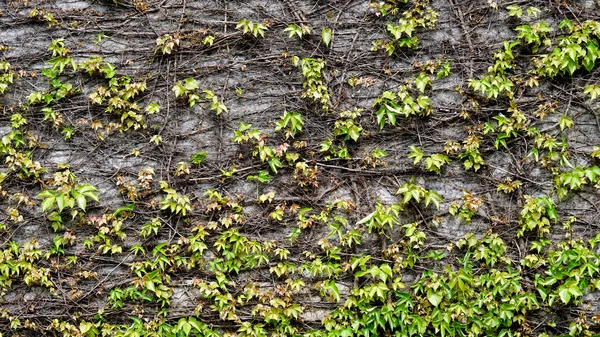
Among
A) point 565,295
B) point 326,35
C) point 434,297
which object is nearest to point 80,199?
point 326,35

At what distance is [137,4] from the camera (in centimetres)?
334

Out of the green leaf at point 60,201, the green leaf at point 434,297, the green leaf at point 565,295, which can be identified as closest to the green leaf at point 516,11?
the green leaf at point 565,295

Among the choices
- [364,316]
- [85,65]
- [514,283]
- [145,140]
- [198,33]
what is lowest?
[364,316]

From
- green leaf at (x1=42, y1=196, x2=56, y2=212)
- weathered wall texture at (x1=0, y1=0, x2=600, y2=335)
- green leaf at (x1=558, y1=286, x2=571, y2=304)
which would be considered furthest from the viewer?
weathered wall texture at (x1=0, y1=0, x2=600, y2=335)

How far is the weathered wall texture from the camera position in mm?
3129

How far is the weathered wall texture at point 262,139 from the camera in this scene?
3.13 metres

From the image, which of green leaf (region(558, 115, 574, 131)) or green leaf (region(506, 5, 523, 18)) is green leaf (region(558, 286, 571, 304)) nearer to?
green leaf (region(558, 115, 574, 131))

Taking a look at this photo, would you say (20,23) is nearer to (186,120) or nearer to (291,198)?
(186,120)

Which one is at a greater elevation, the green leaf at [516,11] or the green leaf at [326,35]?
the green leaf at [516,11]

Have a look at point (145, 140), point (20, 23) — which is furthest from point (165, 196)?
point (20, 23)

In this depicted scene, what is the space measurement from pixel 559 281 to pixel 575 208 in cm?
46

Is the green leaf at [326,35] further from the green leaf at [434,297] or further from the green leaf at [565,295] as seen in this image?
the green leaf at [565,295]

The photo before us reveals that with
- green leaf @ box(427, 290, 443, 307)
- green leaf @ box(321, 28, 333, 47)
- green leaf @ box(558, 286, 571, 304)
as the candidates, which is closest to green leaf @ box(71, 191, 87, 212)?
green leaf @ box(321, 28, 333, 47)

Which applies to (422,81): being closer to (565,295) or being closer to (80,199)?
(565,295)
